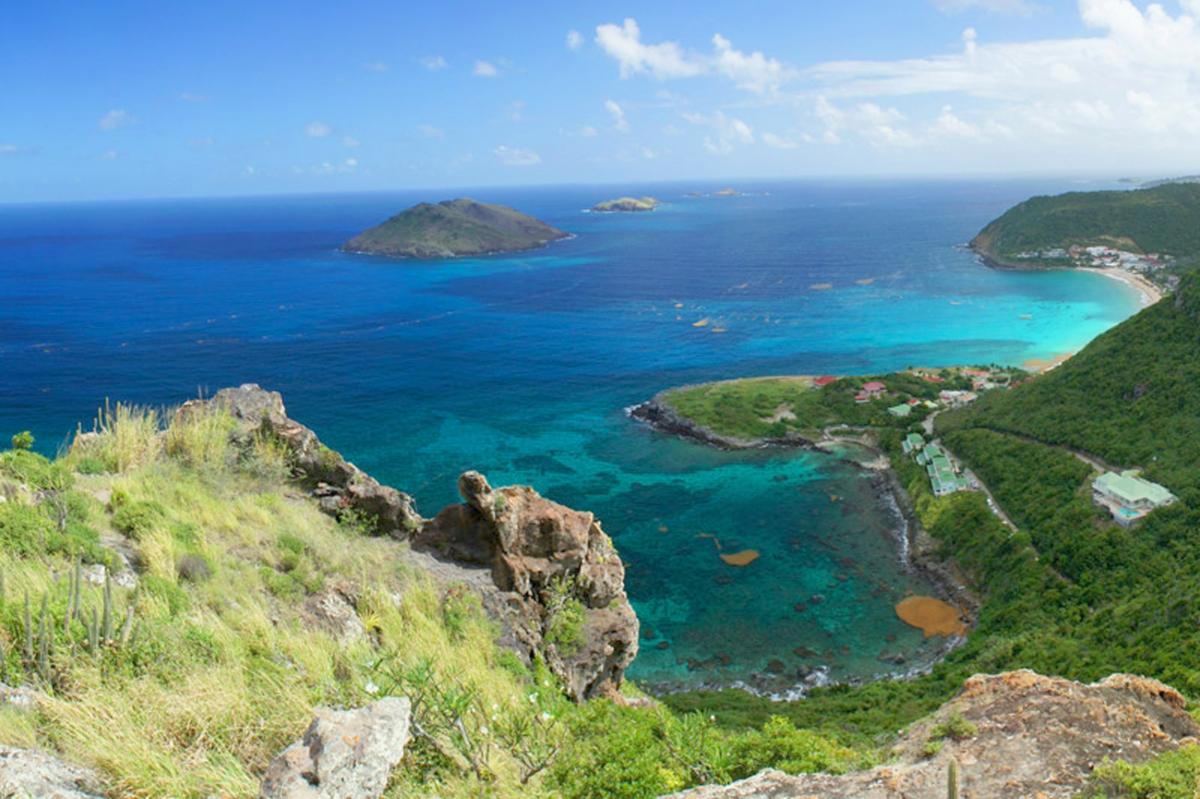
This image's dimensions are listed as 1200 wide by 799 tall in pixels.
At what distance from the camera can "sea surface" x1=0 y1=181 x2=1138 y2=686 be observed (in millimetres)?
39938

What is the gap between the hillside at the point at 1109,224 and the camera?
427ft

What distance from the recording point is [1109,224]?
141 meters

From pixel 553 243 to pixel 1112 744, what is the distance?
190959mm

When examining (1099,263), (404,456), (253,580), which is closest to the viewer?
(253,580)

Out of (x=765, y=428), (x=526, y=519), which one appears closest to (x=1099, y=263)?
(x=765, y=428)

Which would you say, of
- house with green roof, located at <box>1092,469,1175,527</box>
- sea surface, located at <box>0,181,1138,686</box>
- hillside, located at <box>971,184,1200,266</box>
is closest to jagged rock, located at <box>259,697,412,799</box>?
sea surface, located at <box>0,181,1138,686</box>

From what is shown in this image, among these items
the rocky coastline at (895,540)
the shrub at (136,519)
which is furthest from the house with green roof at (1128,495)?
the shrub at (136,519)

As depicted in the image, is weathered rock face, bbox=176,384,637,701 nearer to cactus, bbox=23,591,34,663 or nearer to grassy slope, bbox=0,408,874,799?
grassy slope, bbox=0,408,874,799

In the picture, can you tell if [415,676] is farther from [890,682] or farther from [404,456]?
[404,456]

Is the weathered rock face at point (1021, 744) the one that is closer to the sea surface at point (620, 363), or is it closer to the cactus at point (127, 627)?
the cactus at point (127, 627)

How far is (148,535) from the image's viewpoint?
509 inches

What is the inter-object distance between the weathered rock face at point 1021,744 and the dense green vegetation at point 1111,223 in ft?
467

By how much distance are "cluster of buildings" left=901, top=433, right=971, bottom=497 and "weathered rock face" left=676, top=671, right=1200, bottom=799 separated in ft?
115

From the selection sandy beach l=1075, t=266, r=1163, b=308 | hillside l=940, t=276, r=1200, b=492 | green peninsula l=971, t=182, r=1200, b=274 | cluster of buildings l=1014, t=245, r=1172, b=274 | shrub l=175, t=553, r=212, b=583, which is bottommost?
hillside l=940, t=276, r=1200, b=492
